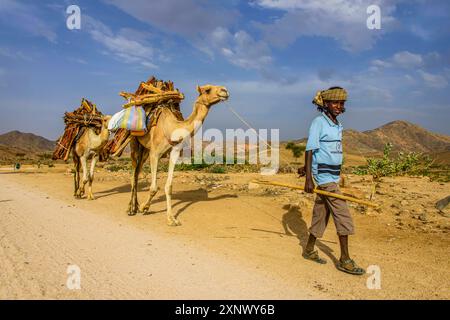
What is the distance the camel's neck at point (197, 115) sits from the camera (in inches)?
328

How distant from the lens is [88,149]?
12.6 m

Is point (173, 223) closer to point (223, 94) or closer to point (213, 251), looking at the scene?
point (213, 251)

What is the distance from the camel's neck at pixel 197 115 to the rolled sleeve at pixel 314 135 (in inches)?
133

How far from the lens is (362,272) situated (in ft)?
16.3

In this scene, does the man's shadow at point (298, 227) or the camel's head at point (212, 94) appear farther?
the camel's head at point (212, 94)

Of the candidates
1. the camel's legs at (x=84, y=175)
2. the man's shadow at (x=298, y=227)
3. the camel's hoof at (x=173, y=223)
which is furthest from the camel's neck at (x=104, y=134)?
the man's shadow at (x=298, y=227)

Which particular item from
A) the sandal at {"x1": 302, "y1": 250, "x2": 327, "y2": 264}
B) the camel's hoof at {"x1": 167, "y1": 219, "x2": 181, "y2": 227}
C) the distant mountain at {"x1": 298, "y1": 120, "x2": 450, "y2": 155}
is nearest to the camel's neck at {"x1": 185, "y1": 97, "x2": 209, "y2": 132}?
the camel's hoof at {"x1": 167, "y1": 219, "x2": 181, "y2": 227}

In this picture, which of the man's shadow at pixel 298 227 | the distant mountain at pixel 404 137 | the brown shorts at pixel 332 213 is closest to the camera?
the brown shorts at pixel 332 213

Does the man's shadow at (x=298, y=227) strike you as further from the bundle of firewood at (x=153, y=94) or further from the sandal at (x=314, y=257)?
the bundle of firewood at (x=153, y=94)

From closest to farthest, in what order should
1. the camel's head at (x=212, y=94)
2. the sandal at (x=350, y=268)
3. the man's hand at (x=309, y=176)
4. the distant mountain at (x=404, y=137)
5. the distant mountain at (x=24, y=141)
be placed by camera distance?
the sandal at (x=350, y=268) → the man's hand at (x=309, y=176) → the camel's head at (x=212, y=94) → the distant mountain at (x=404, y=137) → the distant mountain at (x=24, y=141)

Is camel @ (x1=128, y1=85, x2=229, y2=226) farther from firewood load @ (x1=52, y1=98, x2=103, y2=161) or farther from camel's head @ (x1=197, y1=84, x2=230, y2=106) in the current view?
firewood load @ (x1=52, y1=98, x2=103, y2=161)

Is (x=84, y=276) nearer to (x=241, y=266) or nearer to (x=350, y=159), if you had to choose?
(x=241, y=266)

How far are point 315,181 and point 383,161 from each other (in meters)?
6.92
